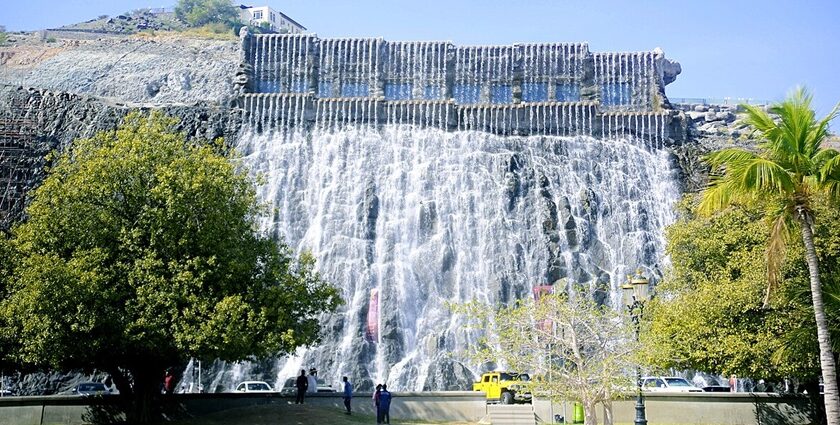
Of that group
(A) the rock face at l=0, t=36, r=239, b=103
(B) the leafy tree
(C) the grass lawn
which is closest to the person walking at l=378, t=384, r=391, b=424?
(C) the grass lawn

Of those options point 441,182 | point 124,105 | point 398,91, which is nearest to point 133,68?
point 124,105

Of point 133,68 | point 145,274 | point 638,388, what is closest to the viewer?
point 638,388

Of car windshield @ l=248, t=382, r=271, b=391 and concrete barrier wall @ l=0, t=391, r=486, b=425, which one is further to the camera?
car windshield @ l=248, t=382, r=271, b=391

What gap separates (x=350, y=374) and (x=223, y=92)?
28160 mm

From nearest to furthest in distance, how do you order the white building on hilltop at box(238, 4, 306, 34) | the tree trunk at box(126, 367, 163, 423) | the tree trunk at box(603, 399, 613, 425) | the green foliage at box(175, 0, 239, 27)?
1. the tree trunk at box(603, 399, 613, 425)
2. the tree trunk at box(126, 367, 163, 423)
3. the green foliage at box(175, 0, 239, 27)
4. the white building on hilltop at box(238, 4, 306, 34)

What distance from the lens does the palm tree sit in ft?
70.8

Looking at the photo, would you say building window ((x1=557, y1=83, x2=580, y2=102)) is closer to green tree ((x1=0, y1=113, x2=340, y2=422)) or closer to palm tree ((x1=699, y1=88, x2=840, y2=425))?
green tree ((x1=0, y1=113, x2=340, y2=422))

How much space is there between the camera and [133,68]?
74.6 meters

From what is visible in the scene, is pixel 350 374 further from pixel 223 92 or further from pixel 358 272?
pixel 223 92

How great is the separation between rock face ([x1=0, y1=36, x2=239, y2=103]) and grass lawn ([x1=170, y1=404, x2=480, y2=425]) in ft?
122

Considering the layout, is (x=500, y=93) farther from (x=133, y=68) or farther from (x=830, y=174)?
(x=830, y=174)

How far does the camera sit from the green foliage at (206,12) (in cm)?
11300

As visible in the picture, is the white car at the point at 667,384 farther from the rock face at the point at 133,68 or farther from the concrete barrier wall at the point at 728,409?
the rock face at the point at 133,68

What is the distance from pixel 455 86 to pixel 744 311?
128 feet
